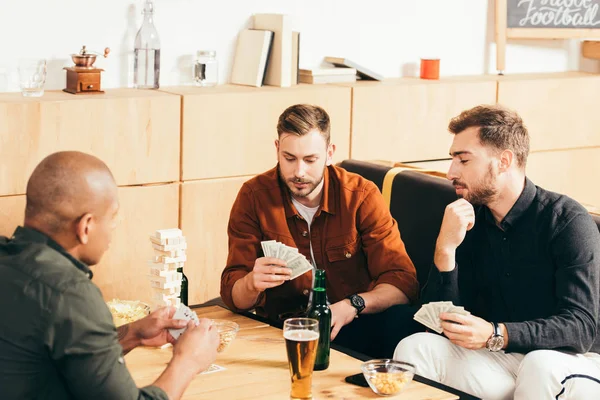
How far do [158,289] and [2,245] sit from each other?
91cm

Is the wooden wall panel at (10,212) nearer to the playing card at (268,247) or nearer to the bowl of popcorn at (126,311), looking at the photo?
the bowl of popcorn at (126,311)

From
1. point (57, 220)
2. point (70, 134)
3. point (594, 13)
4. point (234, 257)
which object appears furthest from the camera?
point (594, 13)

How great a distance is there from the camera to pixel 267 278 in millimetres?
2814

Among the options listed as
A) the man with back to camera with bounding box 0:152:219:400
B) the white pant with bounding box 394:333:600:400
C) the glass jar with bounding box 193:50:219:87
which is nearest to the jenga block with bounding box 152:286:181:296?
the white pant with bounding box 394:333:600:400

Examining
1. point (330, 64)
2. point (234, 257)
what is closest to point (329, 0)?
point (330, 64)

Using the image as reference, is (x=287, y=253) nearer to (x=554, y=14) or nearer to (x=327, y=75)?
(x=327, y=75)

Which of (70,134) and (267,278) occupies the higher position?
(70,134)

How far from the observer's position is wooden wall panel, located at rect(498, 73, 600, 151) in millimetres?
5000

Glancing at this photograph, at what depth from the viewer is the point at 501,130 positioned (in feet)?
9.98

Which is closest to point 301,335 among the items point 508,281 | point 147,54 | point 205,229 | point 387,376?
point 387,376

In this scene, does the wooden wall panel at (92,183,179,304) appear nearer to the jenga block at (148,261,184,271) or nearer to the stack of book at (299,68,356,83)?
the stack of book at (299,68,356,83)

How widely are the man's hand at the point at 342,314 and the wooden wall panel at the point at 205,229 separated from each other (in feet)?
4.07

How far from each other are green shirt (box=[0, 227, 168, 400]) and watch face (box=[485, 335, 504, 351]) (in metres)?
1.34

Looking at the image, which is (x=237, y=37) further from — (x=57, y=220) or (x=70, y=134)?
(x=57, y=220)
